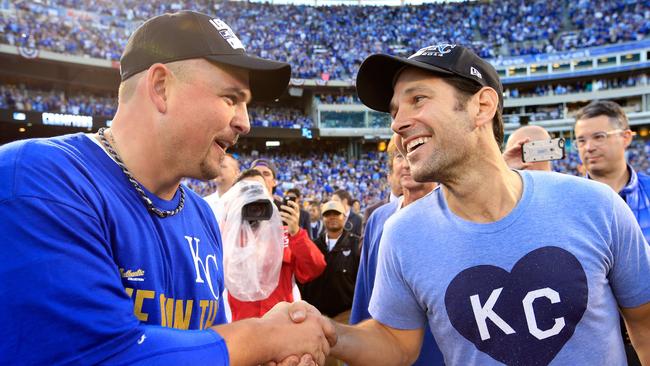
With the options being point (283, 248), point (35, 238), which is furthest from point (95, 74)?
point (35, 238)

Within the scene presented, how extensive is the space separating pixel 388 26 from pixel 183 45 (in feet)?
167

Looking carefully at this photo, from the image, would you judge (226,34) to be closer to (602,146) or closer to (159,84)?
(159,84)

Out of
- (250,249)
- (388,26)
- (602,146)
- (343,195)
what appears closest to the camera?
(250,249)

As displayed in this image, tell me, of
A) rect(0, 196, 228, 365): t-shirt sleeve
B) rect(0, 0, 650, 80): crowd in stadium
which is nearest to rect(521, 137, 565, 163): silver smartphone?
rect(0, 196, 228, 365): t-shirt sleeve

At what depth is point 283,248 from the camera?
Result: 13.3ft

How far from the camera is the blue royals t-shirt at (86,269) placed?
4.06 feet

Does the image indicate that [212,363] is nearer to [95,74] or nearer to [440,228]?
[440,228]

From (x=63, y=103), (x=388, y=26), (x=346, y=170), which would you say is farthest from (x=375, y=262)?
(x=388, y=26)

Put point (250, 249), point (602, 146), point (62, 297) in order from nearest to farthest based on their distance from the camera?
point (62, 297), point (250, 249), point (602, 146)

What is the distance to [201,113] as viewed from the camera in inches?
74.7

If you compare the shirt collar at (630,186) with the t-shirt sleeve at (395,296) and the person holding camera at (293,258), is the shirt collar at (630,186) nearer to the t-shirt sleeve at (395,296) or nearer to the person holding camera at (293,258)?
the person holding camera at (293,258)

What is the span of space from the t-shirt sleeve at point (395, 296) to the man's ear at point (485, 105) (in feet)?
2.06

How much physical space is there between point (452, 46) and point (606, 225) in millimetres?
996

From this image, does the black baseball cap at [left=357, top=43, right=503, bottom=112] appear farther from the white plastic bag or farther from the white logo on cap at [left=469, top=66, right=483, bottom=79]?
the white plastic bag
